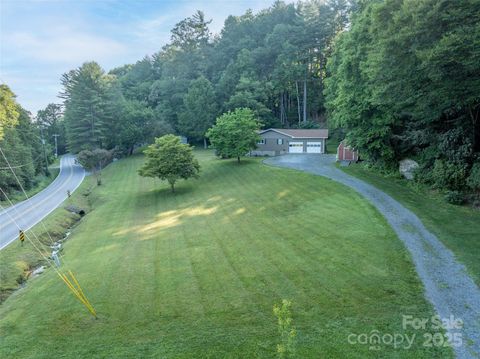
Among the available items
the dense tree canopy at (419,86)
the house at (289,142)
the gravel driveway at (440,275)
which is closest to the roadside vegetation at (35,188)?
the house at (289,142)

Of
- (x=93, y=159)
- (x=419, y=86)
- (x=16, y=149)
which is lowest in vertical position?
(x=93, y=159)

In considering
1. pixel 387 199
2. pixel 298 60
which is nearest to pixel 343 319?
pixel 387 199

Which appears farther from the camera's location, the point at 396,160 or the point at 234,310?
the point at 396,160

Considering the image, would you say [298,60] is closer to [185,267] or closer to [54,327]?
[185,267]

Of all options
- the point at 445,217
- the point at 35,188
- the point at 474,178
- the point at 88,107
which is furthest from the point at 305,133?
the point at 35,188

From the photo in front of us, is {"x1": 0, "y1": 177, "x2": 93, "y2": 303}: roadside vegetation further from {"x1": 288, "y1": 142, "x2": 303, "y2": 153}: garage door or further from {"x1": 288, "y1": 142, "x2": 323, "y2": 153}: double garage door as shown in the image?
{"x1": 288, "y1": 142, "x2": 323, "y2": 153}: double garage door

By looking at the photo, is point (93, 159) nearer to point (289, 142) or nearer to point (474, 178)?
point (289, 142)

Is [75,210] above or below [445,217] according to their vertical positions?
below
